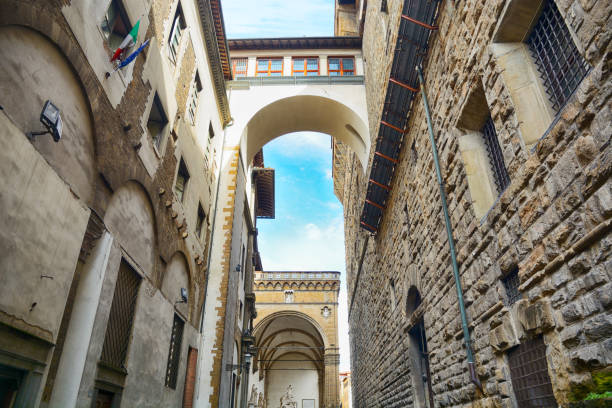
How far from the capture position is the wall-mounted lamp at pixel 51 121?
418cm

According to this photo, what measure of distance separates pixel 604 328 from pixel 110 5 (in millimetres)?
7396

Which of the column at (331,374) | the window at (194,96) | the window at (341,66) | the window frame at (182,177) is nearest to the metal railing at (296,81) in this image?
the window at (341,66)

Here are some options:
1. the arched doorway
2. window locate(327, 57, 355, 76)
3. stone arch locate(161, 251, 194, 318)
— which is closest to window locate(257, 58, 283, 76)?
window locate(327, 57, 355, 76)

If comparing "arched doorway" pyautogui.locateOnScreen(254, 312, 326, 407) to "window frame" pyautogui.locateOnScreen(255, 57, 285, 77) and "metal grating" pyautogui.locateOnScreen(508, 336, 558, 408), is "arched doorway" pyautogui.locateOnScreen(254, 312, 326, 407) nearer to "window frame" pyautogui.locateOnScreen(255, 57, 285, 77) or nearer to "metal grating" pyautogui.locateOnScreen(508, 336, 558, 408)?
"window frame" pyautogui.locateOnScreen(255, 57, 285, 77)

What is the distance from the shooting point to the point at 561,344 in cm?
308

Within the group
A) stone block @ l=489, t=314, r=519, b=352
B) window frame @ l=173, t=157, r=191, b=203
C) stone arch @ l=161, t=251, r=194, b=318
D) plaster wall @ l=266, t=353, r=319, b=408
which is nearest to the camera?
stone block @ l=489, t=314, r=519, b=352

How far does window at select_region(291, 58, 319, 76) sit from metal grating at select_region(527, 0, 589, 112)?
48.3 ft

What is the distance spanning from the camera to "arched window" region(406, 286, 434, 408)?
738 cm

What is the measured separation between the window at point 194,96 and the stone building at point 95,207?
42 cm

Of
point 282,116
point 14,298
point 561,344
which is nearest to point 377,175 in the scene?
point 561,344

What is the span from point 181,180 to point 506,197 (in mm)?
8202

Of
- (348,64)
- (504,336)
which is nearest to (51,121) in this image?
(504,336)

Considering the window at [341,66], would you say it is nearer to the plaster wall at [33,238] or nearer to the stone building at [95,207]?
the stone building at [95,207]

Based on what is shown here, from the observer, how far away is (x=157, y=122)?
28.1 feet
